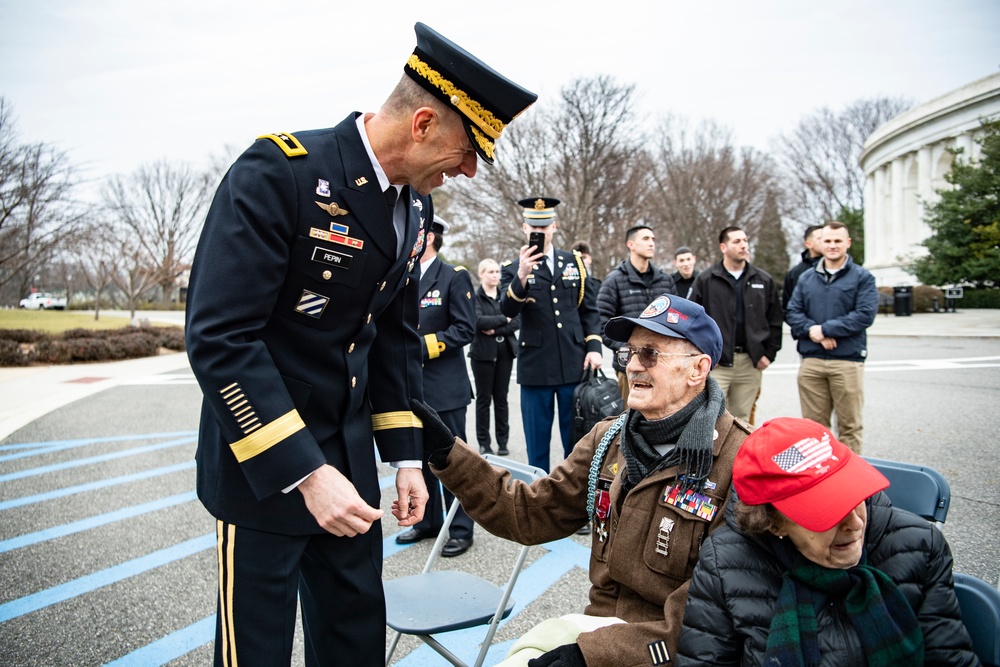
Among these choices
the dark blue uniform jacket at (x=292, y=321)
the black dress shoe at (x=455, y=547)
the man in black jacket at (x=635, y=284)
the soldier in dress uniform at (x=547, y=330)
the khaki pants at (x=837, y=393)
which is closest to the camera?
the dark blue uniform jacket at (x=292, y=321)

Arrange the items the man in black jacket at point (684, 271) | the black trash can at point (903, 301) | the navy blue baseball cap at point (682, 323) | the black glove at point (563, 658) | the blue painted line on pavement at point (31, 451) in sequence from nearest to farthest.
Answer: the black glove at point (563, 658) → the navy blue baseball cap at point (682, 323) → the blue painted line on pavement at point (31, 451) → the man in black jacket at point (684, 271) → the black trash can at point (903, 301)

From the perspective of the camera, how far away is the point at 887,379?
11023 mm

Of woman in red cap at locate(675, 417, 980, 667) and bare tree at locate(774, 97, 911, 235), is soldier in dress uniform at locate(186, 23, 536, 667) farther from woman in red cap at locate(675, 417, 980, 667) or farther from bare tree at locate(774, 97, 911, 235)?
bare tree at locate(774, 97, 911, 235)

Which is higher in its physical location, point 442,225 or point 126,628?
point 442,225

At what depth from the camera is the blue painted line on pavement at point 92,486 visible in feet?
18.8

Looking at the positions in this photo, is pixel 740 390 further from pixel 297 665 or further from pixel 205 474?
pixel 205 474

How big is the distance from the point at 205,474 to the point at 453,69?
4.10 ft

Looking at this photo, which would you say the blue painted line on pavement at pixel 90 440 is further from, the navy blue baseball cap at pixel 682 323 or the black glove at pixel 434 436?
the navy blue baseball cap at pixel 682 323

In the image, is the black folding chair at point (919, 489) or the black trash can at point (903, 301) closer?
the black folding chair at point (919, 489)

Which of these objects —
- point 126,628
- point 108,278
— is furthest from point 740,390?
point 108,278

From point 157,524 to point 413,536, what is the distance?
80.5 inches

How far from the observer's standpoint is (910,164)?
41.2 meters

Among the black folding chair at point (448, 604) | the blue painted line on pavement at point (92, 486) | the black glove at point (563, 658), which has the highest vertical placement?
the black glove at point (563, 658)

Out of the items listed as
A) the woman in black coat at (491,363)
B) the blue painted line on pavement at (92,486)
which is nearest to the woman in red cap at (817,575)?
the woman in black coat at (491,363)
